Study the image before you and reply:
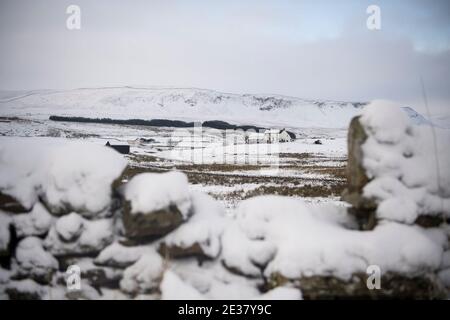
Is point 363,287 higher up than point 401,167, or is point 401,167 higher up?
point 401,167

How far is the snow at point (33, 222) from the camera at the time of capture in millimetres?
7484

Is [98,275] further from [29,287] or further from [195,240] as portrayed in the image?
[195,240]

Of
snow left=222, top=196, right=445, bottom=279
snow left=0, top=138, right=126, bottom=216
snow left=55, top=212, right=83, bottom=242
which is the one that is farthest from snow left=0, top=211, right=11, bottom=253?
snow left=222, top=196, right=445, bottom=279

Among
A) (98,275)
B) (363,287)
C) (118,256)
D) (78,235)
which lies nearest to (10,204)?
(78,235)

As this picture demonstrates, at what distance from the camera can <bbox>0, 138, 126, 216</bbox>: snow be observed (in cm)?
731

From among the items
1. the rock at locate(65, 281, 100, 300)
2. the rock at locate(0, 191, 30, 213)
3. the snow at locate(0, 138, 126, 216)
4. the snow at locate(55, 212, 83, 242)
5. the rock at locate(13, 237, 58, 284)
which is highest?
the snow at locate(0, 138, 126, 216)

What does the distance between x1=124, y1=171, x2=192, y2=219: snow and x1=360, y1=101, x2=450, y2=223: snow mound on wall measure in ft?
11.8

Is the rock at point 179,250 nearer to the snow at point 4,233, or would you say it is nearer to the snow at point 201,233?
the snow at point 201,233

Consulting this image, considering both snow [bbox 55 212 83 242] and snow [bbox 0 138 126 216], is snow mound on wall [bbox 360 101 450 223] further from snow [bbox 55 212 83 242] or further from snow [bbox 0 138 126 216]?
snow [bbox 55 212 83 242]

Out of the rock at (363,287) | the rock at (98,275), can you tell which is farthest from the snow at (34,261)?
the rock at (363,287)

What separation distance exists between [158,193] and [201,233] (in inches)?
44.8

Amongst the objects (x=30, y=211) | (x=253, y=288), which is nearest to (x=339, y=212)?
(x=253, y=288)

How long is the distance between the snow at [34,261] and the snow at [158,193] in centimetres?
193

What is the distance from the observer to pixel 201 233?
23.9 feet
